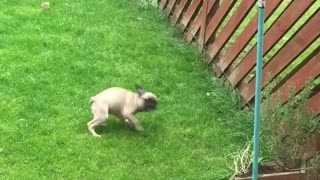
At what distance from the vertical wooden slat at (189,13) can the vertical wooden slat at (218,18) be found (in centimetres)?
55

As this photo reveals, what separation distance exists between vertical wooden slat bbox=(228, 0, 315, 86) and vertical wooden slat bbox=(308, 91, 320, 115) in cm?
66

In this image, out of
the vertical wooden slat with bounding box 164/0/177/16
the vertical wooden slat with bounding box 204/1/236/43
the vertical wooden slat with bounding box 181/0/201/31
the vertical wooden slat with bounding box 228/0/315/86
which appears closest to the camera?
the vertical wooden slat with bounding box 228/0/315/86

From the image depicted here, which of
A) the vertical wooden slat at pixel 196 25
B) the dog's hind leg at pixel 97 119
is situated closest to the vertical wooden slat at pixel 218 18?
the vertical wooden slat at pixel 196 25

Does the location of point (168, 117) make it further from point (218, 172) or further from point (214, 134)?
point (218, 172)

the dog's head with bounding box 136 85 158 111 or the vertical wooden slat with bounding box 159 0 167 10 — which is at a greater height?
the dog's head with bounding box 136 85 158 111

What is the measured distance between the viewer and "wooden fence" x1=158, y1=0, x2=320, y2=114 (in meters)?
4.68

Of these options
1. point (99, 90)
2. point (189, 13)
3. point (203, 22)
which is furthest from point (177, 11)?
point (99, 90)

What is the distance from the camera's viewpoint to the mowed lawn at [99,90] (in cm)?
457

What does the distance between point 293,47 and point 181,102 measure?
125 centimetres

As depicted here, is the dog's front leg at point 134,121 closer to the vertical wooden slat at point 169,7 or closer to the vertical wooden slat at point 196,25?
the vertical wooden slat at point 196,25

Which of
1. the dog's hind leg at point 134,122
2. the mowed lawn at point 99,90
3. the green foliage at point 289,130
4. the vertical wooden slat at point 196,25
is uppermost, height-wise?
the green foliage at point 289,130

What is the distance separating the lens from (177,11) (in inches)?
301

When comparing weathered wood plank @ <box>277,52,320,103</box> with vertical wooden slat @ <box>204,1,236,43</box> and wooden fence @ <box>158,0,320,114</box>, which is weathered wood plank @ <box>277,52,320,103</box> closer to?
wooden fence @ <box>158,0,320,114</box>

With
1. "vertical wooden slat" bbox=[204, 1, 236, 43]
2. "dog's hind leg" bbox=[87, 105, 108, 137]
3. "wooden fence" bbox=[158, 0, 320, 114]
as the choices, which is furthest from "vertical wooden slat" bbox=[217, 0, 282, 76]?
"dog's hind leg" bbox=[87, 105, 108, 137]
